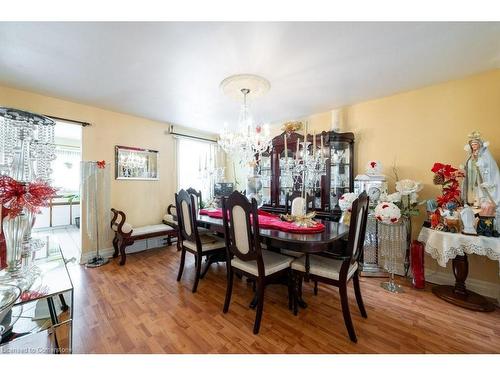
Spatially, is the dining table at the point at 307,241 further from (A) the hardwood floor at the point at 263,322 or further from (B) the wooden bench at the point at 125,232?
(B) the wooden bench at the point at 125,232

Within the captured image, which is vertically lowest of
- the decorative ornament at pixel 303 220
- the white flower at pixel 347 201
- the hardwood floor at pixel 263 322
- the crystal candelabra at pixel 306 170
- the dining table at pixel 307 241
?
the hardwood floor at pixel 263 322

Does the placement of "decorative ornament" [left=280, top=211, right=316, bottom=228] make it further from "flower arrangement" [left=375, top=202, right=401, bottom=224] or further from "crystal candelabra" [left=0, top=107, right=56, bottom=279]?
"crystal candelabra" [left=0, top=107, right=56, bottom=279]

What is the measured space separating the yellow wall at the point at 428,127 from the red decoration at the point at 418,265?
0.37 m

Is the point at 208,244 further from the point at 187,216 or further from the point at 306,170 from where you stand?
the point at 306,170

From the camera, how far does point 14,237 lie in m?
1.25

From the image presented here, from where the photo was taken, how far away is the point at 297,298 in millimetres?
1849

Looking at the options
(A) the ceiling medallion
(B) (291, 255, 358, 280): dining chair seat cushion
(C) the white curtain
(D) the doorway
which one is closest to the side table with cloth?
(B) (291, 255, 358, 280): dining chair seat cushion

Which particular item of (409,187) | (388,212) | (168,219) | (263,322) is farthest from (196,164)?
(409,187)

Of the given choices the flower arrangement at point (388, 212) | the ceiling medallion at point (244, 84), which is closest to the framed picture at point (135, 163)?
the ceiling medallion at point (244, 84)

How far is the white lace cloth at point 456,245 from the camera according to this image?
5.70ft

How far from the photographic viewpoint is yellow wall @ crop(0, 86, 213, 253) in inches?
103

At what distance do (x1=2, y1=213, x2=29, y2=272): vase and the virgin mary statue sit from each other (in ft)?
12.0

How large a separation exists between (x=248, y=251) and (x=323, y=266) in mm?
639

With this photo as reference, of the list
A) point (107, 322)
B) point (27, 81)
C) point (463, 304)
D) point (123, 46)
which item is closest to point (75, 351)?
point (107, 322)
